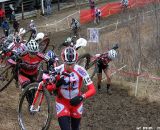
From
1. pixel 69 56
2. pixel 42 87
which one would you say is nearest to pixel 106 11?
pixel 42 87

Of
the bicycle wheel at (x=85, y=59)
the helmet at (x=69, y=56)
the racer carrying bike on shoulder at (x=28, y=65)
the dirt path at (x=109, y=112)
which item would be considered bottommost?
the dirt path at (x=109, y=112)

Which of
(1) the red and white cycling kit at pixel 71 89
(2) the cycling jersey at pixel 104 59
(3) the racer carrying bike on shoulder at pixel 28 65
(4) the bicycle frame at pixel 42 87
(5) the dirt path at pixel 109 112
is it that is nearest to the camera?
(1) the red and white cycling kit at pixel 71 89

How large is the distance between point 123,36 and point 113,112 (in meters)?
13.8

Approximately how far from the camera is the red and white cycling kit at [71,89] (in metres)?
7.57

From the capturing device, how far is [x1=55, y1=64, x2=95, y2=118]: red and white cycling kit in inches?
298

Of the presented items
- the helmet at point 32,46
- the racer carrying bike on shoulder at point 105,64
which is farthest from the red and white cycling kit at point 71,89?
the racer carrying bike on shoulder at point 105,64

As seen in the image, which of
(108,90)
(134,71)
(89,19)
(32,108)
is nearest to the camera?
(32,108)

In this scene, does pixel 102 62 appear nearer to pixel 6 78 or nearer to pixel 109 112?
pixel 109 112

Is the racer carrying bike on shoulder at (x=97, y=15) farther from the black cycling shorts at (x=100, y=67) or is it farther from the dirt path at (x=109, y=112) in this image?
the dirt path at (x=109, y=112)

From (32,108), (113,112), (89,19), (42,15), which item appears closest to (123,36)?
(89,19)

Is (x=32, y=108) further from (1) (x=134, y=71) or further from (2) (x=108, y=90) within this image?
(1) (x=134, y=71)

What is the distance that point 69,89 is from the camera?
7.61 meters

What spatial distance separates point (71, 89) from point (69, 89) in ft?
0.13

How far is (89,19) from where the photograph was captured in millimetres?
31312
